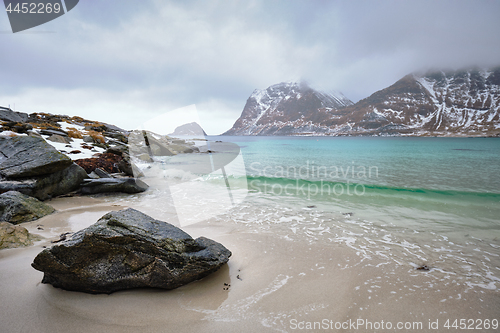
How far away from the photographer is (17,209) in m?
5.89

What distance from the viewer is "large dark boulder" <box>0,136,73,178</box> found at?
786 cm

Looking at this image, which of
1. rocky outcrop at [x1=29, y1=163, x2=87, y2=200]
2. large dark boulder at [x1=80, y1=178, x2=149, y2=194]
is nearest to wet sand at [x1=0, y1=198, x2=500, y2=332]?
rocky outcrop at [x1=29, y1=163, x2=87, y2=200]

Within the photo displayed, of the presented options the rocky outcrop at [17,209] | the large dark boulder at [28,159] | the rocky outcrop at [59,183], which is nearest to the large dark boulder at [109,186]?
the rocky outcrop at [59,183]

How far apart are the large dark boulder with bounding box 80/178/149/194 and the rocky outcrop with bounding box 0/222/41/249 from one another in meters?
5.50

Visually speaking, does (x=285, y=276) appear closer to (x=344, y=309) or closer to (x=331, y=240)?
(x=344, y=309)

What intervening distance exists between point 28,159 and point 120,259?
818 cm

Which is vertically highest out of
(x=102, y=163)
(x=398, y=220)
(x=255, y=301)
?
(x=102, y=163)

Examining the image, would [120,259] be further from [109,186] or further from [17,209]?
[109,186]

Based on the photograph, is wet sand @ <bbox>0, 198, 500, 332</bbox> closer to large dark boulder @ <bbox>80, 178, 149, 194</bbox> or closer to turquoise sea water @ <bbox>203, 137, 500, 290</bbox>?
turquoise sea water @ <bbox>203, 137, 500, 290</bbox>

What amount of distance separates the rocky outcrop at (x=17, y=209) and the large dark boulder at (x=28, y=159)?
2.22 m

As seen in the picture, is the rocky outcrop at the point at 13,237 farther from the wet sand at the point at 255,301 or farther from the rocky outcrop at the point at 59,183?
the rocky outcrop at the point at 59,183

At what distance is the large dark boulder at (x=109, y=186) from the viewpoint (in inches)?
386

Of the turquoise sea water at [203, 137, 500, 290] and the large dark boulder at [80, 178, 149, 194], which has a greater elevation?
the large dark boulder at [80, 178, 149, 194]

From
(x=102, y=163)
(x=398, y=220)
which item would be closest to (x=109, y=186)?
(x=102, y=163)
